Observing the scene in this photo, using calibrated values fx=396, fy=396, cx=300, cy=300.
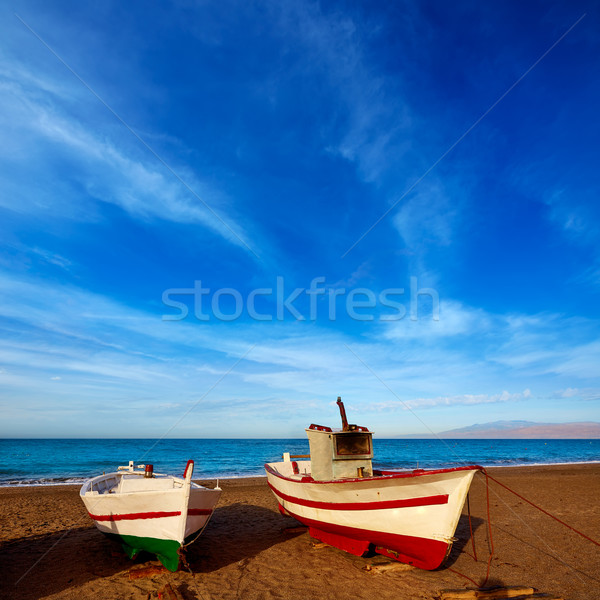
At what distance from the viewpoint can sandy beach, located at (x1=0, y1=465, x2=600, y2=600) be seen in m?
7.31

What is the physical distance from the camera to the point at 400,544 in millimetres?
8016

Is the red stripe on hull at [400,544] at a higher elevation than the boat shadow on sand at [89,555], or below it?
higher

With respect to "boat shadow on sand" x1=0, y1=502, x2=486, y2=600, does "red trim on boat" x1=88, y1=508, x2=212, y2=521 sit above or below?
above

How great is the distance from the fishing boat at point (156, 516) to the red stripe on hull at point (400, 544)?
3.16 metres

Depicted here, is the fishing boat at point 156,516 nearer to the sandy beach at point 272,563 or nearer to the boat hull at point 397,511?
the sandy beach at point 272,563

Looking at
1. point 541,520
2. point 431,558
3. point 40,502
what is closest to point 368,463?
point 431,558

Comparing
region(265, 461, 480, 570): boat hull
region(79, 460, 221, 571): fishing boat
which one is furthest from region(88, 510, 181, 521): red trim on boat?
region(265, 461, 480, 570): boat hull

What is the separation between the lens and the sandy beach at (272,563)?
7309mm

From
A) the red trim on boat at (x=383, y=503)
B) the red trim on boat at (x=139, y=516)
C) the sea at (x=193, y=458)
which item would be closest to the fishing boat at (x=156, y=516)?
the red trim on boat at (x=139, y=516)

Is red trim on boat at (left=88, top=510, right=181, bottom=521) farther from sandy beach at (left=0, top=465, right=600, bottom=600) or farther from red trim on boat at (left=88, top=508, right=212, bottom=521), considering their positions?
sandy beach at (left=0, top=465, right=600, bottom=600)

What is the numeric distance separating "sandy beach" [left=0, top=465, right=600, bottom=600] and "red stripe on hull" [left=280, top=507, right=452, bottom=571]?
26cm

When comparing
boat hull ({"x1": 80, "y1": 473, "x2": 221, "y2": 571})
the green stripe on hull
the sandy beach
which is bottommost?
the sandy beach

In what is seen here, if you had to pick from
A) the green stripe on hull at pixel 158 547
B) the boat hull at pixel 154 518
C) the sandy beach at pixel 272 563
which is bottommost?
the sandy beach at pixel 272 563

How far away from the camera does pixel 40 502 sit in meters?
16.2
